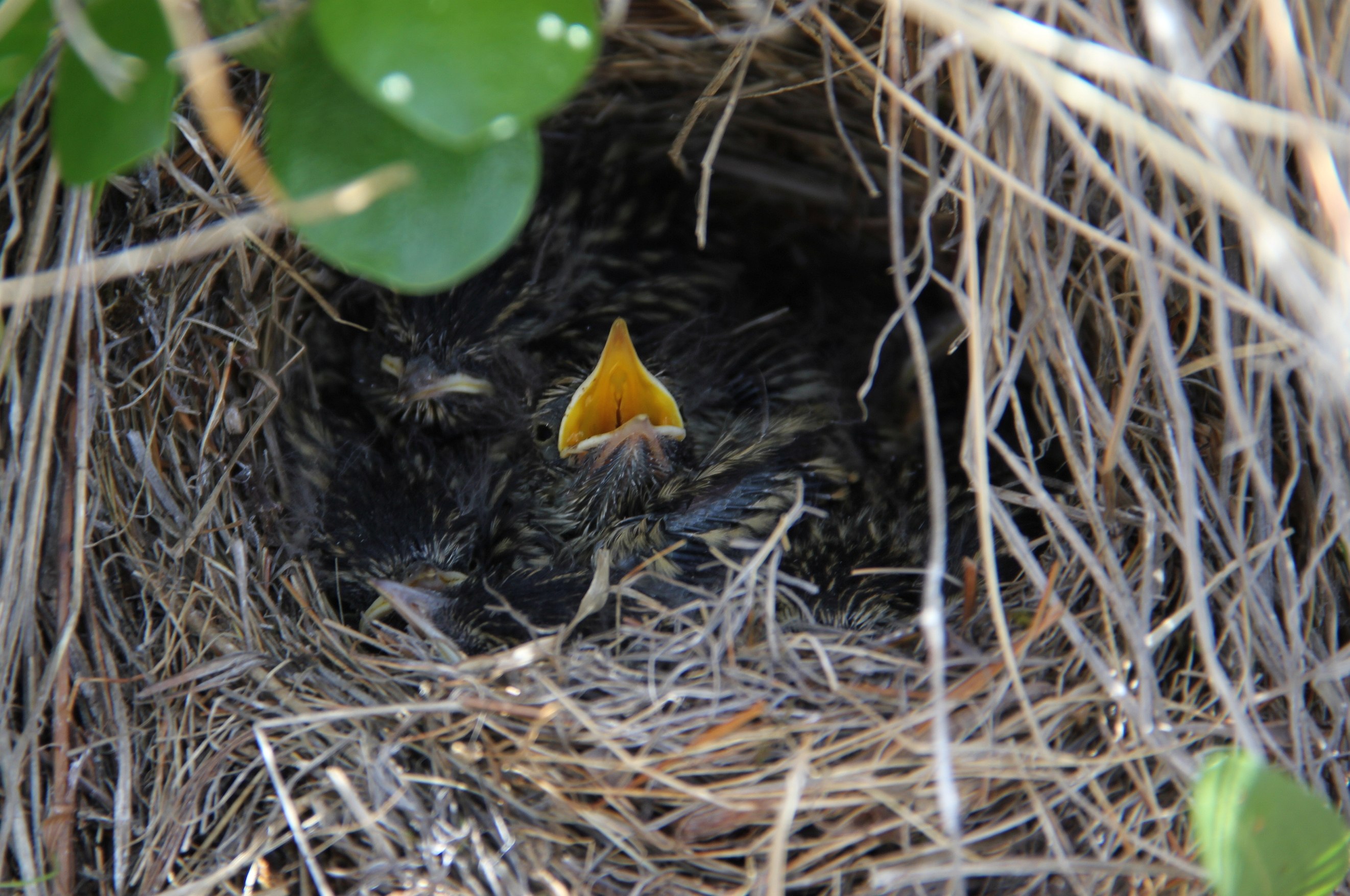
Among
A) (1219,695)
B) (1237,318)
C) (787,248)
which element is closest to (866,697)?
(1219,695)

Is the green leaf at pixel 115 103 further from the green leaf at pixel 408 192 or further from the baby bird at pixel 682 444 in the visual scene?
the baby bird at pixel 682 444

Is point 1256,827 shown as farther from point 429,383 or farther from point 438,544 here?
point 429,383

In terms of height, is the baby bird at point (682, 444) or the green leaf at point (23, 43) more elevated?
the green leaf at point (23, 43)

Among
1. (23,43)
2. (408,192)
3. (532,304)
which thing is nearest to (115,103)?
(23,43)

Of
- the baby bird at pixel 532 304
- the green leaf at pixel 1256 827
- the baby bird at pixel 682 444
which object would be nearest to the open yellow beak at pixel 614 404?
the baby bird at pixel 682 444

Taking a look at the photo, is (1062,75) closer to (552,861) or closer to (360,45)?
(360,45)
